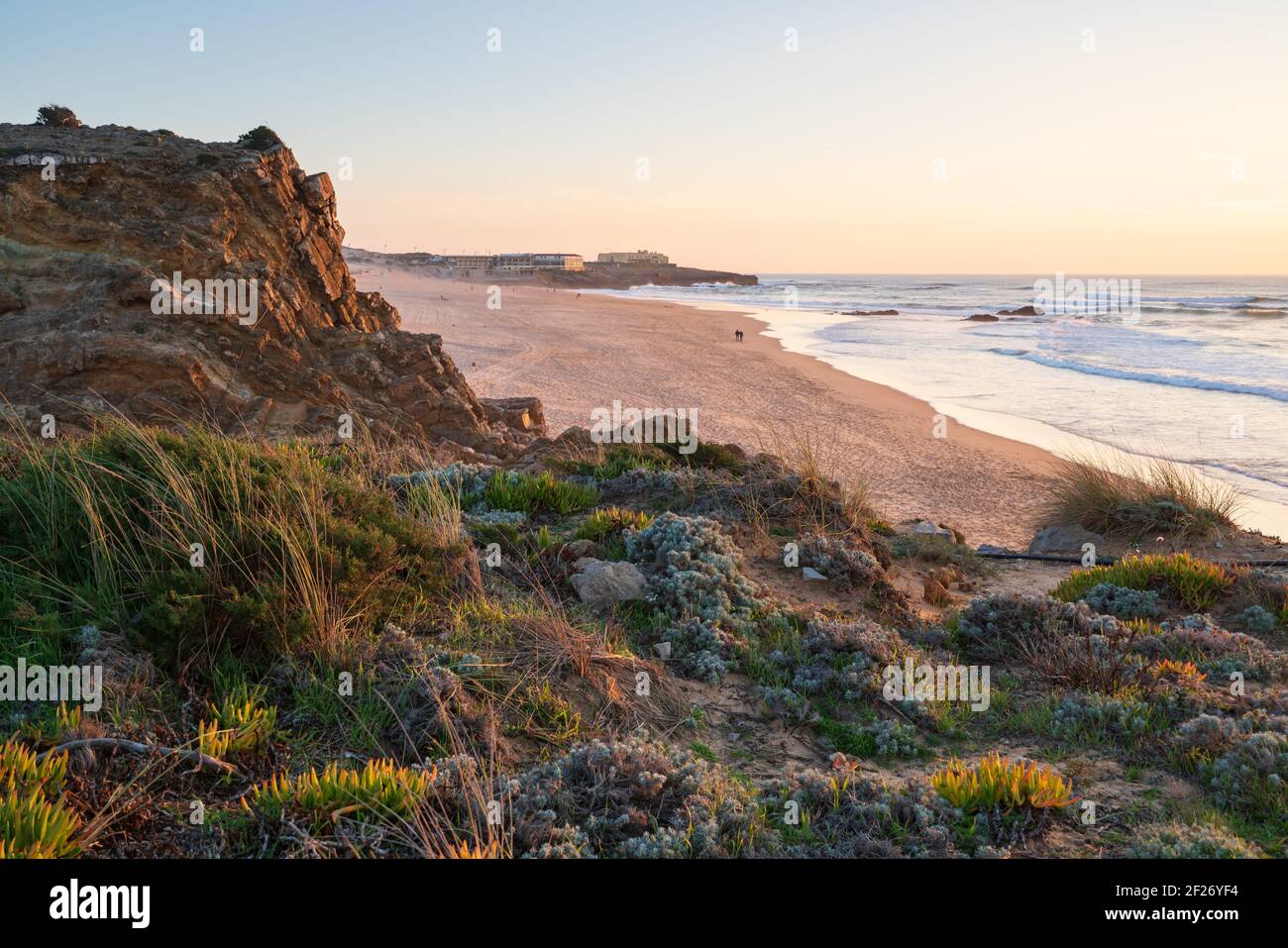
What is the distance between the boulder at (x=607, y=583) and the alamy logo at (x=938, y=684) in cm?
186

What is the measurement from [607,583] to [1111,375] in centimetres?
2557

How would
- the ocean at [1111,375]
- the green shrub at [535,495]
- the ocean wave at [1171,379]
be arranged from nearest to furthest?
the green shrub at [535,495] < the ocean at [1111,375] < the ocean wave at [1171,379]

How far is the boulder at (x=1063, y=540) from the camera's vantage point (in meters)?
9.44

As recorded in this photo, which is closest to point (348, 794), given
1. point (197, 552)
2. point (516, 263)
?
point (197, 552)

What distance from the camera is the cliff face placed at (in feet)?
33.0

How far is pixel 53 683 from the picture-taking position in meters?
4.12

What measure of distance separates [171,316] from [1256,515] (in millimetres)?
14778

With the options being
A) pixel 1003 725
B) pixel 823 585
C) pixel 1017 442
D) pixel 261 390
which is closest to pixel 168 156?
pixel 261 390

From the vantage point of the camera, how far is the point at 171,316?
10805 millimetres

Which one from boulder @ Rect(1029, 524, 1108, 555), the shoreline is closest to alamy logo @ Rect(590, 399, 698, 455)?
the shoreline

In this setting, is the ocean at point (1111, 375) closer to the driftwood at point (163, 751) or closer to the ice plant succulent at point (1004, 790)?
the ice plant succulent at point (1004, 790)

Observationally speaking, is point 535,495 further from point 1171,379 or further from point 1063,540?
point 1171,379
